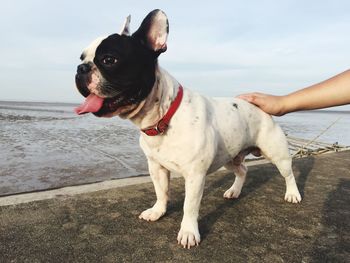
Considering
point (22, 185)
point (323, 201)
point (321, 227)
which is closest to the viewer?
point (321, 227)

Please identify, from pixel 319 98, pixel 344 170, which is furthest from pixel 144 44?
pixel 344 170

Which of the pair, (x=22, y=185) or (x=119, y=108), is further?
(x=22, y=185)

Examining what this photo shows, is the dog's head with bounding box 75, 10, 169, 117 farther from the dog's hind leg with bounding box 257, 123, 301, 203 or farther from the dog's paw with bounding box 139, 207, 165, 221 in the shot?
the dog's hind leg with bounding box 257, 123, 301, 203

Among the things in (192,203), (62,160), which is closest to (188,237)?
(192,203)

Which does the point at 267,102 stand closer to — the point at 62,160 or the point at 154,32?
the point at 154,32

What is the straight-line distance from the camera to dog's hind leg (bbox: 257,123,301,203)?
11.8ft

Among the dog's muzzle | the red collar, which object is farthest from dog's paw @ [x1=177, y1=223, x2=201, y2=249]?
the dog's muzzle

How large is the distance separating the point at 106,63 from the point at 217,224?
158 centimetres

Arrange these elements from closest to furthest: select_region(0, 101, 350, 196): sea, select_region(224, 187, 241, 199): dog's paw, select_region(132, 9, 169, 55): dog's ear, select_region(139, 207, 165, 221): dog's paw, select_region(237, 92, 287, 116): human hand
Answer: select_region(132, 9, 169, 55): dog's ear, select_region(139, 207, 165, 221): dog's paw, select_region(237, 92, 287, 116): human hand, select_region(224, 187, 241, 199): dog's paw, select_region(0, 101, 350, 196): sea

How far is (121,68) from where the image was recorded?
2.38 metres

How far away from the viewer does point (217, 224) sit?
2.97m

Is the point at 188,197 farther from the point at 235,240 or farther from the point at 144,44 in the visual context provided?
the point at 144,44

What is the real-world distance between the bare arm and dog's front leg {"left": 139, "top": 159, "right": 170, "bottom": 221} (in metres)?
1.23

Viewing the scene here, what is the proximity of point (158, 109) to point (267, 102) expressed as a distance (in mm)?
1380
